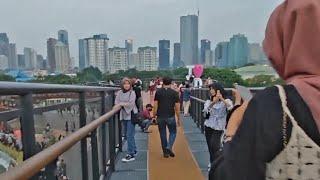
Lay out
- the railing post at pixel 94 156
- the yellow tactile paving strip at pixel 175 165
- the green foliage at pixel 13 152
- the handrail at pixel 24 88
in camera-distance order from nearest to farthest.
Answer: the handrail at pixel 24 88
the green foliage at pixel 13 152
the railing post at pixel 94 156
the yellow tactile paving strip at pixel 175 165

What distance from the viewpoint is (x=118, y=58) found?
56.5m

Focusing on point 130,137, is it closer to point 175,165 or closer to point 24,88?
point 175,165

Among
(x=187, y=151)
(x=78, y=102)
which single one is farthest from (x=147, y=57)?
(x=78, y=102)

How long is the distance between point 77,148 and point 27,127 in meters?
1.38

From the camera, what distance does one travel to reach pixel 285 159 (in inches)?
48.2

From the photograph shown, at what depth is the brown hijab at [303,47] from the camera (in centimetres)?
123

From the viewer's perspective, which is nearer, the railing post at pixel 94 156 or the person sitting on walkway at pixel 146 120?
the railing post at pixel 94 156

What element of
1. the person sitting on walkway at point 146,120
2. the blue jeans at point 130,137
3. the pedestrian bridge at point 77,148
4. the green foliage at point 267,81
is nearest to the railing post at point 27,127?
the pedestrian bridge at point 77,148

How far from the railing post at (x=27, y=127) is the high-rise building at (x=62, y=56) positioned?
32966mm

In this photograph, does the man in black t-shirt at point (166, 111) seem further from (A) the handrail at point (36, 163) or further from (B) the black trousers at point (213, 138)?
(A) the handrail at point (36, 163)

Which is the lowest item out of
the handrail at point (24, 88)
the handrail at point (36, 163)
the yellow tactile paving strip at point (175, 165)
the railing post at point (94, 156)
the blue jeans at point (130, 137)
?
the yellow tactile paving strip at point (175, 165)

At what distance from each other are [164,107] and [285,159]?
22.7 feet

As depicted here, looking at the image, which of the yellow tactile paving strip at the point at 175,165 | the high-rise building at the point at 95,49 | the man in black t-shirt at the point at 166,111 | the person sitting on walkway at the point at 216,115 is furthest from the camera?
the high-rise building at the point at 95,49

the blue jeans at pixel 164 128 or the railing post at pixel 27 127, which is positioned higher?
the railing post at pixel 27 127
